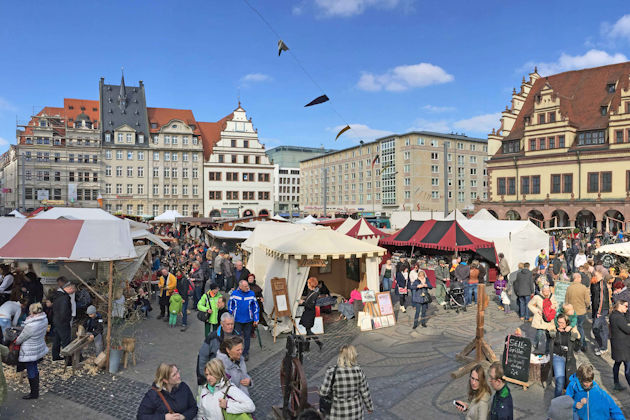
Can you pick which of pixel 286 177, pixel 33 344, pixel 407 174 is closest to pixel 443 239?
pixel 33 344

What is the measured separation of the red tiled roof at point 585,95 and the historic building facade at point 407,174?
53.0ft

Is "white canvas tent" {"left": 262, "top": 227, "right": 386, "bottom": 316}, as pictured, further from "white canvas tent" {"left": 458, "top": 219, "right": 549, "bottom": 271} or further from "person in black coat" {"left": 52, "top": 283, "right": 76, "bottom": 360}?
"white canvas tent" {"left": 458, "top": 219, "right": 549, "bottom": 271}

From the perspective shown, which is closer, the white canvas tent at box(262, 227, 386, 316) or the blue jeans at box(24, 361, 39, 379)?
the blue jeans at box(24, 361, 39, 379)

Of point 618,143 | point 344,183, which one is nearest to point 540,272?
point 618,143

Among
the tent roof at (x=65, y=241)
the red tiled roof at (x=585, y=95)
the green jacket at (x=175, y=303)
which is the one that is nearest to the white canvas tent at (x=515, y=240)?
the green jacket at (x=175, y=303)

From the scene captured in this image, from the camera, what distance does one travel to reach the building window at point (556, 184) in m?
42.4

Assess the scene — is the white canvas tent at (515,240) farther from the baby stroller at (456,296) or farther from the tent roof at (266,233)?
the tent roof at (266,233)

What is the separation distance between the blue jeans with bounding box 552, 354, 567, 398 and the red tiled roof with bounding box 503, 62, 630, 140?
40.7 metres

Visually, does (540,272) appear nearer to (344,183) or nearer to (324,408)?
(324,408)

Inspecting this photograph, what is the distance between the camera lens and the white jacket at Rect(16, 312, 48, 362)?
7.16 meters

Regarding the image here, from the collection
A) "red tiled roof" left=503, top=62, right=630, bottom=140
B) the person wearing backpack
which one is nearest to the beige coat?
the person wearing backpack

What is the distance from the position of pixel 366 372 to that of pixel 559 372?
135 inches

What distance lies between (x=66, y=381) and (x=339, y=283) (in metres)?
10.1

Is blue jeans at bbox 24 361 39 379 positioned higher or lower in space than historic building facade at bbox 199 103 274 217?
lower
